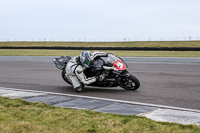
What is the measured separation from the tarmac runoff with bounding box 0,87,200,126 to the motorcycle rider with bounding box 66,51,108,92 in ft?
3.31

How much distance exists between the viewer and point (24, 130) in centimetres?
464

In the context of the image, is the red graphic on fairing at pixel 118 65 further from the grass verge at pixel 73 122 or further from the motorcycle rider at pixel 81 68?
the grass verge at pixel 73 122

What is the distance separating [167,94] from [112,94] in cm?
161

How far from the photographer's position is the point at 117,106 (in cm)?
679

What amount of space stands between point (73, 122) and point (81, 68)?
4.11m

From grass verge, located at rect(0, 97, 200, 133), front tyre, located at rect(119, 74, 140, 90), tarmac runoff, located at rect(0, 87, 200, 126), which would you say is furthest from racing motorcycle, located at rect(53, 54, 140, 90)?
grass verge, located at rect(0, 97, 200, 133)

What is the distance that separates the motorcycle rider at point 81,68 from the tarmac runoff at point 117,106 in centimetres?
101

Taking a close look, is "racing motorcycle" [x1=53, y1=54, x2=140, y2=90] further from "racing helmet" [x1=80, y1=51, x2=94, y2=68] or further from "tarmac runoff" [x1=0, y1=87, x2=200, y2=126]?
"tarmac runoff" [x1=0, y1=87, x2=200, y2=126]

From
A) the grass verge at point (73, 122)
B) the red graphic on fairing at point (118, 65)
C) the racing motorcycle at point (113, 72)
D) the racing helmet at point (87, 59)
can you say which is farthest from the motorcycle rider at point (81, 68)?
the grass verge at point (73, 122)

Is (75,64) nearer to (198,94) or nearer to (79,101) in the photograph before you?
(79,101)

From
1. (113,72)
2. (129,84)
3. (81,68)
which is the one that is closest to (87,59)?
(81,68)

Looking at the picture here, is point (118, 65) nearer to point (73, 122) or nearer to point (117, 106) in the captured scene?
point (117, 106)

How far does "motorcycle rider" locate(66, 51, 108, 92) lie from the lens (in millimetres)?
8945

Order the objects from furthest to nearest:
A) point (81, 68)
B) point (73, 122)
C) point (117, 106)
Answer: point (81, 68)
point (117, 106)
point (73, 122)
